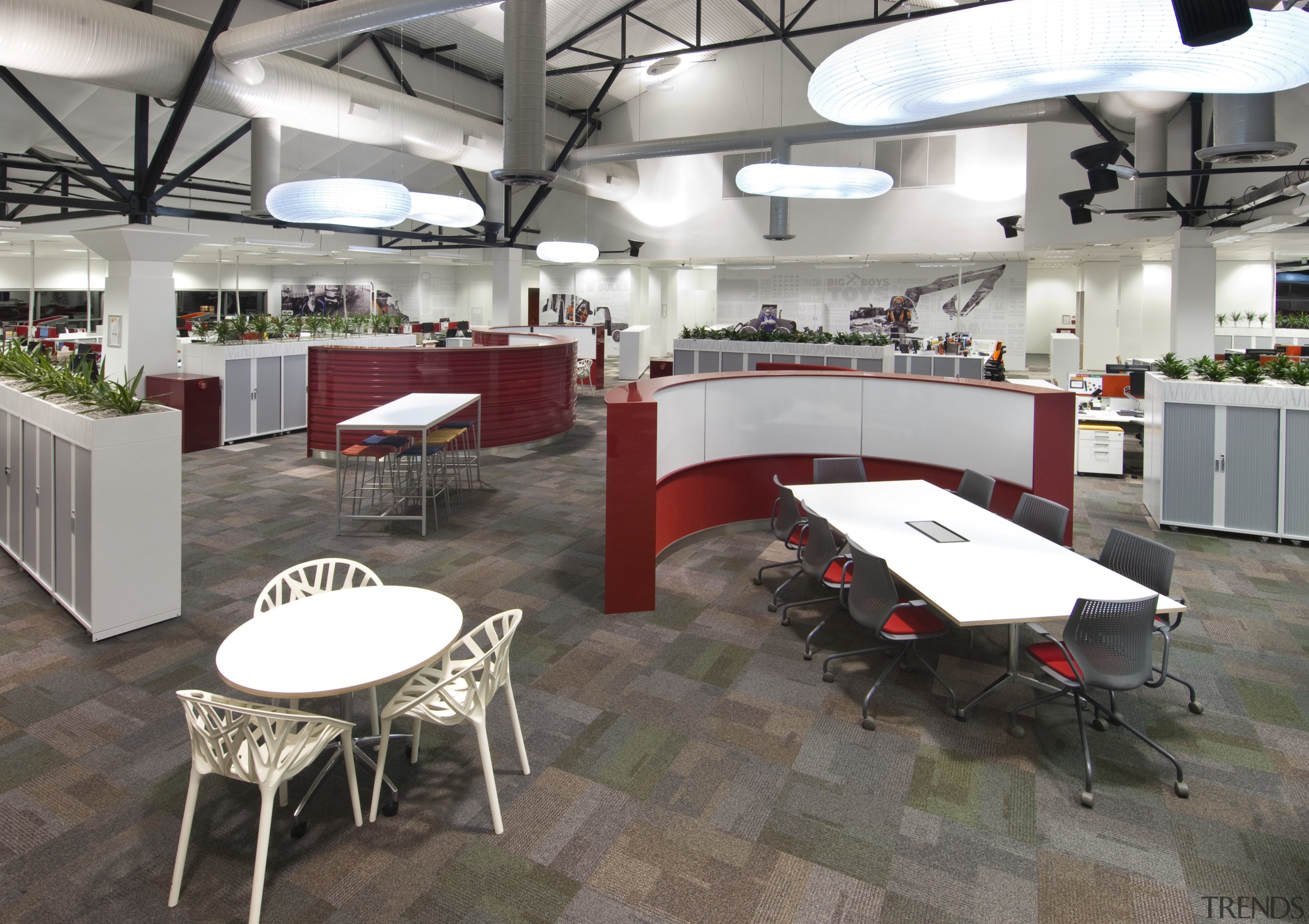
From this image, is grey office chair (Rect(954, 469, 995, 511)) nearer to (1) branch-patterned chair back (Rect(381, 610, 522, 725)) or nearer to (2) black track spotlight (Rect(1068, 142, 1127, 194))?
(1) branch-patterned chair back (Rect(381, 610, 522, 725))

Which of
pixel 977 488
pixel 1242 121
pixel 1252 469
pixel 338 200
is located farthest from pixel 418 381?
pixel 1242 121

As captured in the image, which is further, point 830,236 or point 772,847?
point 830,236

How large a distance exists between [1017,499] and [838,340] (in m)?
6.84

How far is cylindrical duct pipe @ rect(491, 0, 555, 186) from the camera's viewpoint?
26.1 ft

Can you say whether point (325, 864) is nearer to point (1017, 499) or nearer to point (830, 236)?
point (1017, 499)

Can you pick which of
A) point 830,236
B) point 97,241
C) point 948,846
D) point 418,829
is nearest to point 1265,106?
point 948,846

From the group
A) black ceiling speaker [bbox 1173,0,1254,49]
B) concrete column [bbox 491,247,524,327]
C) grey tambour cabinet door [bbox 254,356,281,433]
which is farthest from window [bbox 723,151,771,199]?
black ceiling speaker [bbox 1173,0,1254,49]

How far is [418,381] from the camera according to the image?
9.55 meters

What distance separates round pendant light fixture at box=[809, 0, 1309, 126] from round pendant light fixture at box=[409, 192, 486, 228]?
738cm

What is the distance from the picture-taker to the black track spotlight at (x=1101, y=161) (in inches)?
314

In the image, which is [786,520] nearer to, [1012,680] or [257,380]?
[1012,680]

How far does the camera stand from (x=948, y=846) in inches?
112

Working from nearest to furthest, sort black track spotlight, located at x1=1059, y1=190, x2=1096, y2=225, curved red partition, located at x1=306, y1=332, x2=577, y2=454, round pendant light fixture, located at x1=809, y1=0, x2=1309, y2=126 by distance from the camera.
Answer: round pendant light fixture, located at x1=809, y1=0, x2=1309, y2=126 < black track spotlight, located at x1=1059, y1=190, x2=1096, y2=225 < curved red partition, located at x1=306, y1=332, x2=577, y2=454

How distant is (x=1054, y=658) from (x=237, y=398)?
10246 mm
